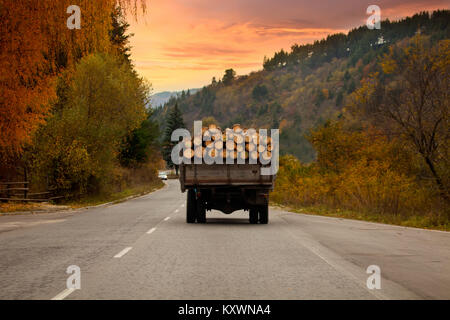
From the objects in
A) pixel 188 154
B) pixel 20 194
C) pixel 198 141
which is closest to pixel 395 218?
pixel 198 141

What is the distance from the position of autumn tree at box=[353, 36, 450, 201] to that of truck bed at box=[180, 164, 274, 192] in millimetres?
8592

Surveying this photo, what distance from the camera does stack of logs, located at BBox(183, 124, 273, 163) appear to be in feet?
60.1

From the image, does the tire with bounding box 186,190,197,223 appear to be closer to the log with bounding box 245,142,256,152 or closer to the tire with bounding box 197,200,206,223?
the tire with bounding box 197,200,206,223

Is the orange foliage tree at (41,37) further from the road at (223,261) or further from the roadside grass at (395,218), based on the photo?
the roadside grass at (395,218)

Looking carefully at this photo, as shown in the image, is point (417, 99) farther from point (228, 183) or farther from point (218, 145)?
point (228, 183)

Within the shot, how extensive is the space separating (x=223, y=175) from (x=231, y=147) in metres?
1.01

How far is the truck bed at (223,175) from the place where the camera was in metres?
18.0

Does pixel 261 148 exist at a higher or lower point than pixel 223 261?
higher

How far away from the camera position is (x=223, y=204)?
18500 millimetres

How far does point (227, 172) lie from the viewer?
1808 centimetres

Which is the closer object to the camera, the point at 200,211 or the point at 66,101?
the point at 200,211

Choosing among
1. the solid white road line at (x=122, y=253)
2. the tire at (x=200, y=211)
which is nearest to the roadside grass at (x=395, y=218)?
the tire at (x=200, y=211)

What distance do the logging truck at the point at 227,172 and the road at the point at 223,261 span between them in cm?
99

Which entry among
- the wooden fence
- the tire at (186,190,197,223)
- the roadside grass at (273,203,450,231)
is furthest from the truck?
the wooden fence
